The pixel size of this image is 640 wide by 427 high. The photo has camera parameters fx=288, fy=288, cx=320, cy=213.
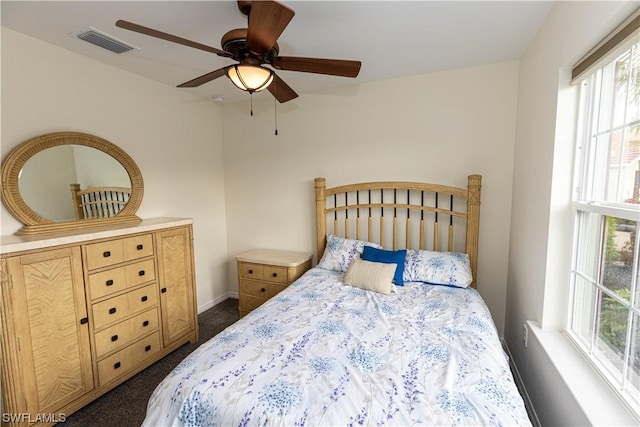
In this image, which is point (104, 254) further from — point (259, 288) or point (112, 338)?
point (259, 288)

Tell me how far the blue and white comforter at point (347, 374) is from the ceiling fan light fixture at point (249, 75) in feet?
4.55

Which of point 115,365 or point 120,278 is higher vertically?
point 120,278

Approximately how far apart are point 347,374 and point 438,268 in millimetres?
1414

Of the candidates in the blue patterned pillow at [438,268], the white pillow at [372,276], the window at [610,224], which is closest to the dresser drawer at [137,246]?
the white pillow at [372,276]

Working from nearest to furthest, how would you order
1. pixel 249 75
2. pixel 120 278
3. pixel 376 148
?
pixel 249 75
pixel 120 278
pixel 376 148

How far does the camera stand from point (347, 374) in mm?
1264

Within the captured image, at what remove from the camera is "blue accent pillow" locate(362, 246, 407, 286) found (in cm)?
237

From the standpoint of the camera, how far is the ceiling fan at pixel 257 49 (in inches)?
47.9

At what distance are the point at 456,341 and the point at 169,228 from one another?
2305 mm

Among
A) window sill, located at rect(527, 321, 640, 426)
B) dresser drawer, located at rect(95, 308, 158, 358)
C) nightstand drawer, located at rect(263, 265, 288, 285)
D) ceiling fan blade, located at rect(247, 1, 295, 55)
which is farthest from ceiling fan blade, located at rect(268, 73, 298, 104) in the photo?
window sill, located at rect(527, 321, 640, 426)

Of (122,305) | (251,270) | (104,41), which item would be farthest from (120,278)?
(104,41)

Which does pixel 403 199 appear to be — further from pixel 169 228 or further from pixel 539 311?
pixel 169 228

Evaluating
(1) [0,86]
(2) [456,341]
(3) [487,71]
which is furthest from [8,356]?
(3) [487,71]

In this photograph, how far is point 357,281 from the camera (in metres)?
2.31
